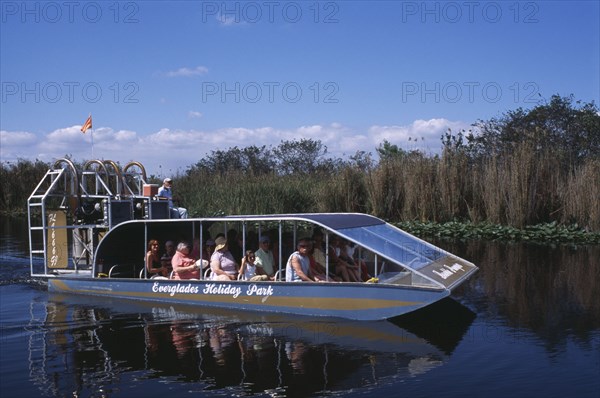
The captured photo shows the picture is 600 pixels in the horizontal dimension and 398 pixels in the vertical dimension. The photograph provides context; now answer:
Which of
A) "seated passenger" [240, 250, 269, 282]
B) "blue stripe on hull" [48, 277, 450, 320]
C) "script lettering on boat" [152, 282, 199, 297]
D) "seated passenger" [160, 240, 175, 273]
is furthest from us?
"seated passenger" [160, 240, 175, 273]

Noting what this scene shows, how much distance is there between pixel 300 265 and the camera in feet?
38.1

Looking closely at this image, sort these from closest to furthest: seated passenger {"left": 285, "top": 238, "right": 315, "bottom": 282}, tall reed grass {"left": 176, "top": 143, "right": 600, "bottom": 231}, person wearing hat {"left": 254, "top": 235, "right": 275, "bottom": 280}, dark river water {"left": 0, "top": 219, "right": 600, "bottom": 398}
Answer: dark river water {"left": 0, "top": 219, "right": 600, "bottom": 398} < seated passenger {"left": 285, "top": 238, "right": 315, "bottom": 282} < person wearing hat {"left": 254, "top": 235, "right": 275, "bottom": 280} < tall reed grass {"left": 176, "top": 143, "right": 600, "bottom": 231}

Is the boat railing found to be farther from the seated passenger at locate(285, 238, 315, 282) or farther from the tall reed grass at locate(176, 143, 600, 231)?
the tall reed grass at locate(176, 143, 600, 231)

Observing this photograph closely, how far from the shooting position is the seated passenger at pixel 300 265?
37.8 feet

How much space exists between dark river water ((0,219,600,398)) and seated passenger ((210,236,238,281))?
2.17 feet

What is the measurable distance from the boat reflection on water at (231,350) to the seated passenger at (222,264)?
69cm

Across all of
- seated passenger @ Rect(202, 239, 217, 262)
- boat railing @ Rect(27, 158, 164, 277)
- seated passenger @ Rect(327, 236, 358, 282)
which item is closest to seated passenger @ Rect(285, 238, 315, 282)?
seated passenger @ Rect(327, 236, 358, 282)

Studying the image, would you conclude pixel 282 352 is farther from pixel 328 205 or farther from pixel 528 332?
pixel 328 205

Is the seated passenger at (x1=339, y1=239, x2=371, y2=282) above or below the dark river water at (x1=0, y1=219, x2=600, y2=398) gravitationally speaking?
above

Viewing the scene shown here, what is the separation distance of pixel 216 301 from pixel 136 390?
4.30 meters

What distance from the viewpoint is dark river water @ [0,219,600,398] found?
27.0 feet

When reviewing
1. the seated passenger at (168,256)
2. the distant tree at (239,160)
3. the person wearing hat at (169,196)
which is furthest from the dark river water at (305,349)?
the distant tree at (239,160)

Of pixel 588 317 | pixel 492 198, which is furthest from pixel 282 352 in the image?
pixel 492 198

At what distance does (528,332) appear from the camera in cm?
1065
